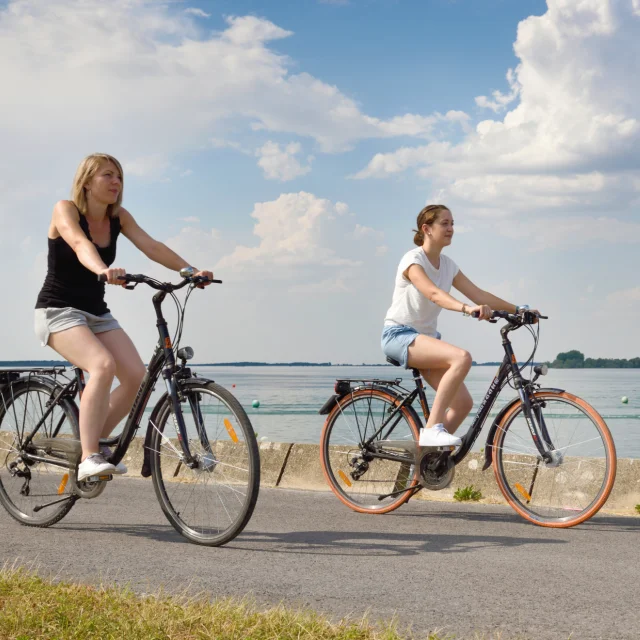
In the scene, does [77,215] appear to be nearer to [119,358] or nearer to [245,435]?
[119,358]

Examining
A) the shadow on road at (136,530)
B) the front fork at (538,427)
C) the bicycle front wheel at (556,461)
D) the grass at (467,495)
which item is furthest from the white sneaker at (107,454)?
the grass at (467,495)

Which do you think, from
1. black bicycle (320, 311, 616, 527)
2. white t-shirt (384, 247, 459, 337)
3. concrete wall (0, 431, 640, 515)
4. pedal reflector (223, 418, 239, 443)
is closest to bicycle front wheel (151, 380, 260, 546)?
pedal reflector (223, 418, 239, 443)

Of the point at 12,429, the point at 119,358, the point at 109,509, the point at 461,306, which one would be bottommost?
the point at 109,509

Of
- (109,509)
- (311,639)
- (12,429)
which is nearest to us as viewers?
(311,639)

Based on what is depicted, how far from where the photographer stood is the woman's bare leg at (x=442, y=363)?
233 inches

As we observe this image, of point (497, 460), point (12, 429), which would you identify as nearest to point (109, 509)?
point (12, 429)

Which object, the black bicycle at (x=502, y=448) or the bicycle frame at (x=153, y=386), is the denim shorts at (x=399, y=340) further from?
the bicycle frame at (x=153, y=386)

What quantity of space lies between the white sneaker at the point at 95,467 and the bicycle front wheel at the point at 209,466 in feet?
0.81

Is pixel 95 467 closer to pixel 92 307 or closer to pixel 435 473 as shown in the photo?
pixel 92 307

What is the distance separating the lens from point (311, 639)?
3104 mm

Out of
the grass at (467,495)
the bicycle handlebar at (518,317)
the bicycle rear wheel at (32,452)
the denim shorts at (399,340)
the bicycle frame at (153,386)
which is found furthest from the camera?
the grass at (467,495)

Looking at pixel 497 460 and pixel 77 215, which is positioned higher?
pixel 77 215

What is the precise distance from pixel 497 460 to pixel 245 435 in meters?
2.11

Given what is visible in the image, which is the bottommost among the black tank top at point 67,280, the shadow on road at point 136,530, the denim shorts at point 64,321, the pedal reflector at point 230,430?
the shadow on road at point 136,530
